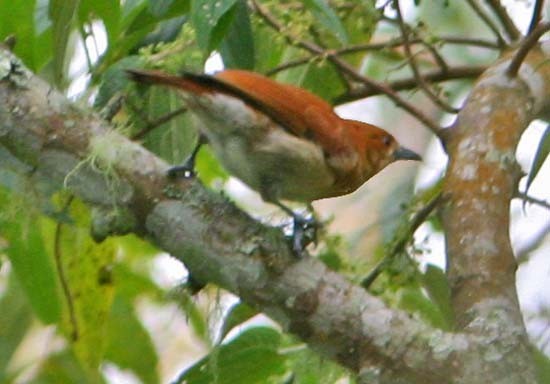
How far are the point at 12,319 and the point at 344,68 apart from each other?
1324 mm

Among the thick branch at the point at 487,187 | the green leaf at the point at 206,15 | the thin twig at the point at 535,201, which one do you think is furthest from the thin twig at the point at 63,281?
the thin twig at the point at 535,201

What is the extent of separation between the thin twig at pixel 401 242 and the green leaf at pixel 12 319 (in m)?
1.10

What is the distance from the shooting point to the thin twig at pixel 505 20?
3244mm

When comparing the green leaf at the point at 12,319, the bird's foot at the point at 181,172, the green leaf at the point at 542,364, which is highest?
the bird's foot at the point at 181,172

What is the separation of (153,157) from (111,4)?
1.20 ft

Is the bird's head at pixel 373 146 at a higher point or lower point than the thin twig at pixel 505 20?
lower

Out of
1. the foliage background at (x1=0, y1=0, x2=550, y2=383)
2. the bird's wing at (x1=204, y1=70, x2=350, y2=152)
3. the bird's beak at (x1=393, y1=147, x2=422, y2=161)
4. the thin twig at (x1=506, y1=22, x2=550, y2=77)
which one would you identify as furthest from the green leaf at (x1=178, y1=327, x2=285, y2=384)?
the bird's beak at (x1=393, y1=147, x2=422, y2=161)

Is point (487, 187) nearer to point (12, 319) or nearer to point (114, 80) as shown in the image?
point (114, 80)

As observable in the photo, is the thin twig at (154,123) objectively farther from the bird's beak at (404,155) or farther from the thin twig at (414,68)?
the bird's beak at (404,155)

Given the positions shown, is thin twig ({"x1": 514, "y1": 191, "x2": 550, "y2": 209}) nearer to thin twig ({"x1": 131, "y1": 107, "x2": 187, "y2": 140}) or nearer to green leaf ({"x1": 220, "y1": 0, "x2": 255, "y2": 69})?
green leaf ({"x1": 220, "y1": 0, "x2": 255, "y2": 69})

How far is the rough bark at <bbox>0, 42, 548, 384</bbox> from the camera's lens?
95.0 inches

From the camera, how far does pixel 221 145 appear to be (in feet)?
9.63

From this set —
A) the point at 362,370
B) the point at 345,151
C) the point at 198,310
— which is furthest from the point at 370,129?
the point at 362,370

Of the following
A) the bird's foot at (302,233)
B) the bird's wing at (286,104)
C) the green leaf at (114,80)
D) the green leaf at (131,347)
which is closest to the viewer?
the bird's foot at (302,233)
